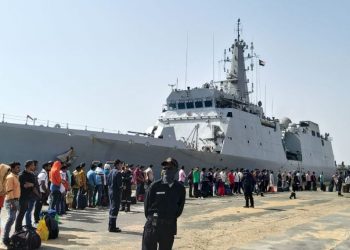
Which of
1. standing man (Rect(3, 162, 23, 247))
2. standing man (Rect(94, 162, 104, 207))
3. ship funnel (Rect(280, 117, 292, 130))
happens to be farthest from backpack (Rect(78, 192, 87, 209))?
ship funnel (Rect(280, 117, 292, 130))

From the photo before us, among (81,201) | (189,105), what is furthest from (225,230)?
(189,105)

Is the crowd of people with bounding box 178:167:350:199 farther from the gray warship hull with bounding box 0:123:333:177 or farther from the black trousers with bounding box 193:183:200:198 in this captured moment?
the gray warship hull with bounding box 0:123:333:177

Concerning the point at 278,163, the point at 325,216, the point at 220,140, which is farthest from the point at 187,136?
the point at 325,216

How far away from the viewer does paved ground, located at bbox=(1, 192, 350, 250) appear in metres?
6.83

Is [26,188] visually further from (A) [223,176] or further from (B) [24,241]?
(A) [223,176]

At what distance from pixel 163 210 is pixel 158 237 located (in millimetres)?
271

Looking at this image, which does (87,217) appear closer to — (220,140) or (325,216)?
(325,216)

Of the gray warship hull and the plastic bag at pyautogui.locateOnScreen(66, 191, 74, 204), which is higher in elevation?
the gray warship hull

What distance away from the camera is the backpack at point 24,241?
6.10m

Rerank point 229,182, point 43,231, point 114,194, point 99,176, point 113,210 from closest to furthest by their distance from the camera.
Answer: point 43,231, point 113,210, point 114,194, point 99,176, point 229,182

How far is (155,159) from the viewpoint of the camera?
2103 cm

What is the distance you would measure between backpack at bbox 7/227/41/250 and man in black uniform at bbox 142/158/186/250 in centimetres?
274

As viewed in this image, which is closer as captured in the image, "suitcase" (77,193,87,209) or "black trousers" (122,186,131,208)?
"black trousers" (122,186,131,208)

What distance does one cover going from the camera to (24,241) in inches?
241
